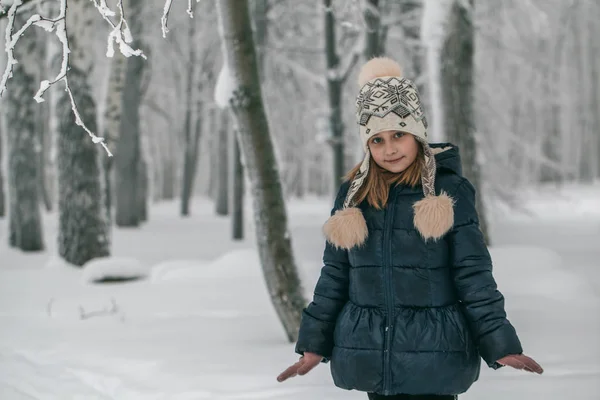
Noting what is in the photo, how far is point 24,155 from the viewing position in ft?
35.4

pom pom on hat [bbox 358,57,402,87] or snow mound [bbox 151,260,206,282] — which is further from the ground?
pom pom on hat [bbox 358,57,402,87]

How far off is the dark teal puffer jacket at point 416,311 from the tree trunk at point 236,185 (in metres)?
8.87

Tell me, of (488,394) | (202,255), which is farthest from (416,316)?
(202,255)

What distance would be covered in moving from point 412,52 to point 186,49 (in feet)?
29.1

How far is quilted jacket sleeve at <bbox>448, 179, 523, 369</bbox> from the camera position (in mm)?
2105

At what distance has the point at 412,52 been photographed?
516 inches

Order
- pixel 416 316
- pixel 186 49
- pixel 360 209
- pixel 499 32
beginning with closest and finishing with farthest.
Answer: pixel 416 316 → pixel 360 209 → pixel 499 32 → pixel 186 49

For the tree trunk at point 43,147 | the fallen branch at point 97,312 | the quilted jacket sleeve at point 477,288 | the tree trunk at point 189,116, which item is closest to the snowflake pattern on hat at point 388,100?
the quilted jacket sleeve at point 477,288

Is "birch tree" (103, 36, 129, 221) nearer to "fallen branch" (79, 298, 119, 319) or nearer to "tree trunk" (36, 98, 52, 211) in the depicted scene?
"tree trunk" (36, 98, 52, 211)

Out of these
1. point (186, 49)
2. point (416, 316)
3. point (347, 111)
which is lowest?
point (416, 316)

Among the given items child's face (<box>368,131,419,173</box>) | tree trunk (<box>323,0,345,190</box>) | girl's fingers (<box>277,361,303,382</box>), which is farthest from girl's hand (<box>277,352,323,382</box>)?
tree trunk (<box>323,0,345,190</box>)

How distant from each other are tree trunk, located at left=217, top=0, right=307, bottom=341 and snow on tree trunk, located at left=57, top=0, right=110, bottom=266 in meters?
4.25

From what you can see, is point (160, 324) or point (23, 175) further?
point (23, 175)

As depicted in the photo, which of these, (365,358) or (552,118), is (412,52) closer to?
(365,358)
